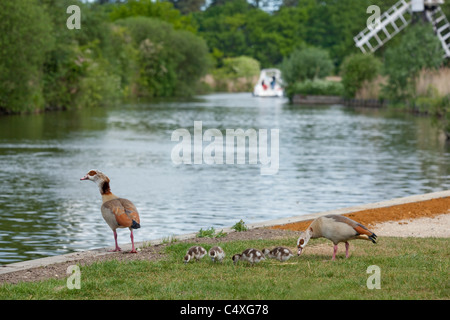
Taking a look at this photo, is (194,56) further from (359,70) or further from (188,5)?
(188,5)

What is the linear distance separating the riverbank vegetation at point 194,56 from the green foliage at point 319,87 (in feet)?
0.34

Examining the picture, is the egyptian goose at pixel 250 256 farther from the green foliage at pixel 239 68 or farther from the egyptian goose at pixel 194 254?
the green foliage at pixel 239 68

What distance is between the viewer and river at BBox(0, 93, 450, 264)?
15.2 meters

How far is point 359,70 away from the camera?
65.9 meters

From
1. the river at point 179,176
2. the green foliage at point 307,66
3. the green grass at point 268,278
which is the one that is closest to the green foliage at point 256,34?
the green foliage at point 307,66

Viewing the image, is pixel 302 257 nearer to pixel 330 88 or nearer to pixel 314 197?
pixel 314 197

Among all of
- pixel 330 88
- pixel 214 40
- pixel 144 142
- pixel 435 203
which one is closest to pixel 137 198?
pixel 435 203

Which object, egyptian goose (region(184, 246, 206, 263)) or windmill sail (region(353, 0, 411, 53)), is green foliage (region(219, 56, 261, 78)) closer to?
windmill sail (region(353, 0, 411, 53))

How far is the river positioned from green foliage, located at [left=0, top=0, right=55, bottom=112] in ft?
15.6

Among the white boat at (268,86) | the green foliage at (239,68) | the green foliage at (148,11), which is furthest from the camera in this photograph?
the green foliage at (239,68)

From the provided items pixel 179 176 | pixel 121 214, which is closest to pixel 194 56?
pixel 179 176

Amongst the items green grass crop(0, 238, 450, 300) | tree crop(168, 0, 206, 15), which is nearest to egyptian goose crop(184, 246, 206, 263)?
green grass crop(0, 238, 450, 300)

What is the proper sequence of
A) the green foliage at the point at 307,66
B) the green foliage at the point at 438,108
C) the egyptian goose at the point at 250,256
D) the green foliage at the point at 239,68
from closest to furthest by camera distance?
the egyptian goose at the point at 250,256 < the green foliage at the point at 438,108 < the green foliage at the point at 307,66 < the green foliage at the point at 239,68

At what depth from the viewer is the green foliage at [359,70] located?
65.5 m
